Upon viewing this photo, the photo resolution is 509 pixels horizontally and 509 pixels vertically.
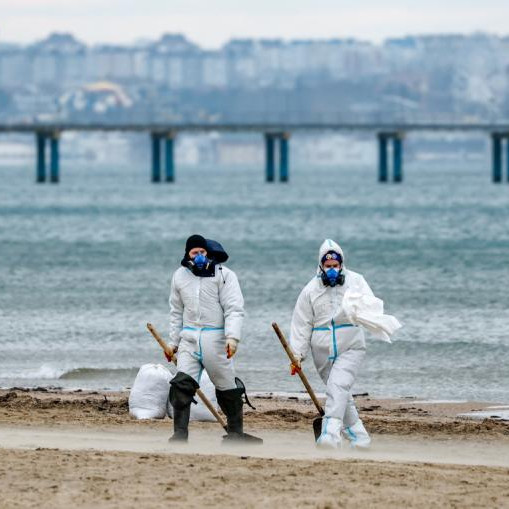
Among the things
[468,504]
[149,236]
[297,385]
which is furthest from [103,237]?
[468,504]

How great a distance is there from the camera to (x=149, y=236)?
62.8 metres

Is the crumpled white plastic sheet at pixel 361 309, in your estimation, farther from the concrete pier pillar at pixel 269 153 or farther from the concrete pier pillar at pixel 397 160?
the concrete pier pillar at pixel 269 153

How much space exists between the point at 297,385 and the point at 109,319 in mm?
9964

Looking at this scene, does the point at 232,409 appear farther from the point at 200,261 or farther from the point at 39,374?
the point at 39,374

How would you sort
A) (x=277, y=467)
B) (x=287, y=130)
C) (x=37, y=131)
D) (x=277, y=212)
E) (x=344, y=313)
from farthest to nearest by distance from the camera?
(x=287, y=130), (x=37, y=131), (x=277, y=212), (x=344, y=313), (x=277, y=467)

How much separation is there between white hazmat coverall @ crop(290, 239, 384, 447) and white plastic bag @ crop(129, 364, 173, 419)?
204 centimetres

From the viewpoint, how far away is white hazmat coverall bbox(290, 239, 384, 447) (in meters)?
12.6

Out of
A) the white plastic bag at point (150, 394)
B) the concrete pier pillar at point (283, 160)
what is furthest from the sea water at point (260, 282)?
the concrete pier pillar at point (283, 160)

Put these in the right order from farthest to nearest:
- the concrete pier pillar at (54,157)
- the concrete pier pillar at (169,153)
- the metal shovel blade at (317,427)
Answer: the concrete pier pillar at (169,153), the concrete pier pillar at (54,157), the metal shovel blade at (317,427)

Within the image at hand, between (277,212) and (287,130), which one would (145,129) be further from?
(277,212)

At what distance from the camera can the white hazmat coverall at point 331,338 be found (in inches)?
497

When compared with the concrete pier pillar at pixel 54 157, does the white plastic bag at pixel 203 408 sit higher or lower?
lower

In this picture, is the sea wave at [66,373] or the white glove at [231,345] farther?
the sea wave at [66,373]

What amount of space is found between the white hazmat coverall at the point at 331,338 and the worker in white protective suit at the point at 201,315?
443 mm
